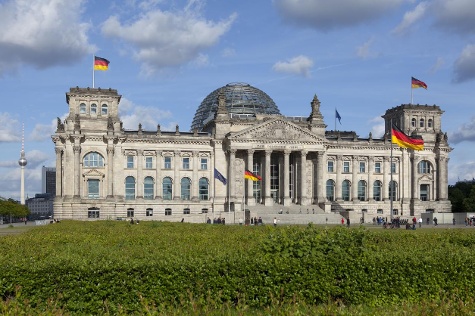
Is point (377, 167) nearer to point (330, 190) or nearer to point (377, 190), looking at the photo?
point (377, 190)

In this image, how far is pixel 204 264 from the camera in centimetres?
2239

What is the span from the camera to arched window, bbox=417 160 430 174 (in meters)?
Answer: 122

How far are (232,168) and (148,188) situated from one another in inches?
654

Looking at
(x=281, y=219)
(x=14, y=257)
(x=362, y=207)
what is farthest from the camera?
(x=362, y=207)

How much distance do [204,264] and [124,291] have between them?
324 cm

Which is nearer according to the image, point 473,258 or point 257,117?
point 473,258

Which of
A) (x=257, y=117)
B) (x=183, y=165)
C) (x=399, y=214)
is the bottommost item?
(x=399, y=214)

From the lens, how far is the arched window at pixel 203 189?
111 metres

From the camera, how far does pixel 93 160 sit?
346 ft

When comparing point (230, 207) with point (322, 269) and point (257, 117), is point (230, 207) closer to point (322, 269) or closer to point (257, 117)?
Answer: point (257, 117)

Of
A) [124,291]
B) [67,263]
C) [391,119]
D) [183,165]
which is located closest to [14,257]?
[67,263]

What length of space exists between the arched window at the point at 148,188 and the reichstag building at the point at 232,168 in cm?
19

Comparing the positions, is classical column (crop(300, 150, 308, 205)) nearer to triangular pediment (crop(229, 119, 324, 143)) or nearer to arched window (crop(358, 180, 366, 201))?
triangular pediment (crop(229, 119, 324, 143))

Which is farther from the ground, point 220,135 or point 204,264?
point 220,135
